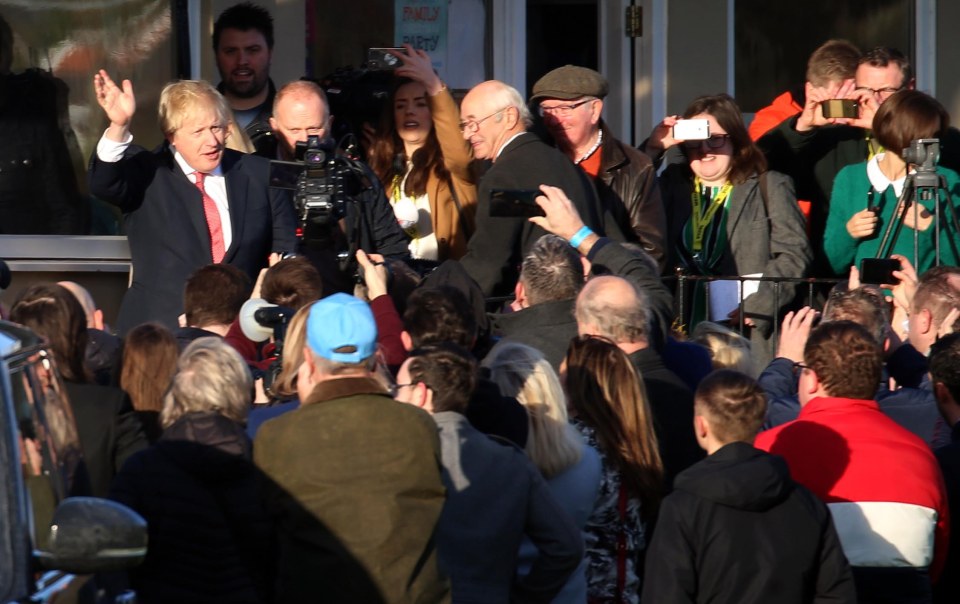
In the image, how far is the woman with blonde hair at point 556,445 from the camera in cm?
548

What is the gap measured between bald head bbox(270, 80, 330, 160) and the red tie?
19.8 inches

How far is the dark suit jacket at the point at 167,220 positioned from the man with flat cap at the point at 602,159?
1.48 metres

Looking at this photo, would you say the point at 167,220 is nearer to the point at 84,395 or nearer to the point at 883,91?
the point at 84,395

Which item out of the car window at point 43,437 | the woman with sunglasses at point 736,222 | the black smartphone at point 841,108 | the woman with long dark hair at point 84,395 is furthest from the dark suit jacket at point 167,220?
the car window at point 43,437

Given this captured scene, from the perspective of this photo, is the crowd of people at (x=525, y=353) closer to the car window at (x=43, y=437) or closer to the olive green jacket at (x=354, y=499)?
the olive green jacket at (x=354, y=499)

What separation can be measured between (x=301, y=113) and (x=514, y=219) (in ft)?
3.92

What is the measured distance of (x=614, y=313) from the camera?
620 cm

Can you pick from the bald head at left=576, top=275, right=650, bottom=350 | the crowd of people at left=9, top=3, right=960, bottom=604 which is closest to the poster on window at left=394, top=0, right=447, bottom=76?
the crowd of people at left=9, top=3, right=960, bottom=604

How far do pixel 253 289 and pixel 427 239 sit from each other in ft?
3.94

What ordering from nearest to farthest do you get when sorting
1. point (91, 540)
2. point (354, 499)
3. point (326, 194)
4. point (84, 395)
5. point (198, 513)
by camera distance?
point (91, 540), point (354, 499), point (198, 513), point (84, 395), point (326, 194)

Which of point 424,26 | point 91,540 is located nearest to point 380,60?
point 424,26

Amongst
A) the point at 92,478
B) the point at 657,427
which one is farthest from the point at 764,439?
the point at 92,478

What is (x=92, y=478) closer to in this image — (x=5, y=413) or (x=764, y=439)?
(x=5, y=413)

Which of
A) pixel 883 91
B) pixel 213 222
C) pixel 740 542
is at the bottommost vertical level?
pixel 740 542
